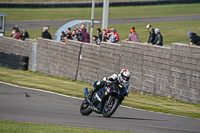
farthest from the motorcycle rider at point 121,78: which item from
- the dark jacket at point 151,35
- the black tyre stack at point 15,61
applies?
the black tyre stack at point 15,61

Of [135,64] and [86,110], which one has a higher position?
[135,64]

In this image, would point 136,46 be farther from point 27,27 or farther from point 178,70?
point 27,27

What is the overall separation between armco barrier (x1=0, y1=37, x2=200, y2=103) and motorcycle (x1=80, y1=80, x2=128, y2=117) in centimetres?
541

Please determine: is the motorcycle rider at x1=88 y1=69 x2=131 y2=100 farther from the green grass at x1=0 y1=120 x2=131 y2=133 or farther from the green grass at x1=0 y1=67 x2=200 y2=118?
the green grass at x1=0 y1=67 x2=200 y2=118

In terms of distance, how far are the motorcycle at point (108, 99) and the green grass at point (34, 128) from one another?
1950 mm

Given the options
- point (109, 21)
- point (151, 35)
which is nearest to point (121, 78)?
point (151, 35)

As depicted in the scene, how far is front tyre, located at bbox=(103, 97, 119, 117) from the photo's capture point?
9.61m

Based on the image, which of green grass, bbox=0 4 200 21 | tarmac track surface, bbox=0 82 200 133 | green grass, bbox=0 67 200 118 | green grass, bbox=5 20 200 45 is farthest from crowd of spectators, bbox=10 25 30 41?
green grass, bbox=0 4 200 21

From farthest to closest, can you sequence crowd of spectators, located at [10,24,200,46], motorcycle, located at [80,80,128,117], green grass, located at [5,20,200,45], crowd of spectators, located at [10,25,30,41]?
green grass, located at [5,20,200,45] < crowd of spectators, located at [10,25,30,41] < crowd of spectators, located at [10,24,200,46] < motorcycle, located at [80,80,128,117]

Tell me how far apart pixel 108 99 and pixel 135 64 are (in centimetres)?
760

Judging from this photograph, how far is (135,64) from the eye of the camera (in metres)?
17.3

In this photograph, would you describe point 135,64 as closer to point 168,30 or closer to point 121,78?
point 121,78

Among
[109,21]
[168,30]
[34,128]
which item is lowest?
[34,128]

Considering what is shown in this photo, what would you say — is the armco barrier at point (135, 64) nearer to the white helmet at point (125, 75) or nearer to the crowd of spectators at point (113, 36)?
the crowd of spectators at point (113, 36)
